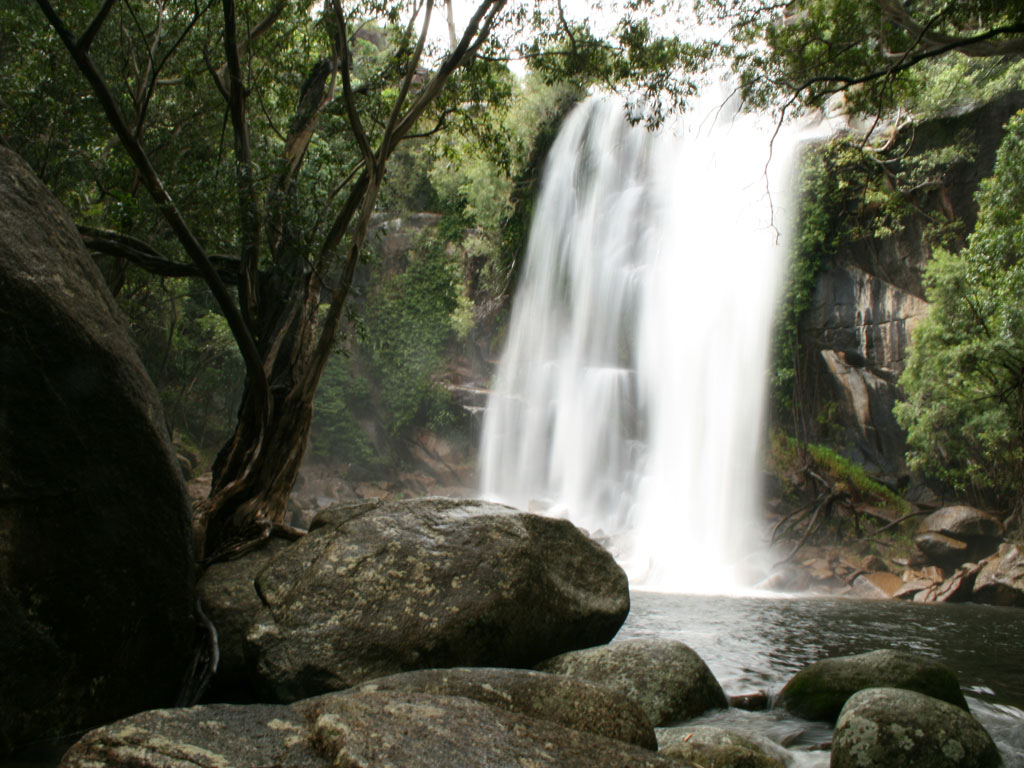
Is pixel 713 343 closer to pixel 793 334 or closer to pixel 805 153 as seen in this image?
pixel 793 334

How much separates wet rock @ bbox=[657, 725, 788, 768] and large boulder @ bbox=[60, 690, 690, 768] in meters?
1.24

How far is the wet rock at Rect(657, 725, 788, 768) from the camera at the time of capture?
3824 mm

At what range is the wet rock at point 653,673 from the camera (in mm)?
5078

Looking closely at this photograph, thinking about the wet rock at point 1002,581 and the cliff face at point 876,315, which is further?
the cliff face at point 876,315

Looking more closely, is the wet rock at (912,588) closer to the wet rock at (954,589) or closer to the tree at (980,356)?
the wet rock at (954,589)

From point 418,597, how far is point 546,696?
1688 mm

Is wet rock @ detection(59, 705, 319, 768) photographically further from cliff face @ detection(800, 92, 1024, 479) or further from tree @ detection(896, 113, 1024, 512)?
cliff face @ detection(800, 92, 1024, 479)

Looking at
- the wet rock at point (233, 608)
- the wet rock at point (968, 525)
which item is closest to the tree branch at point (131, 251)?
the wet rock at point (233, 608)

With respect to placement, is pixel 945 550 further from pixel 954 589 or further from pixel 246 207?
pixel 246 207

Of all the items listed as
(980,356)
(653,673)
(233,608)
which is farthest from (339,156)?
(980,356)

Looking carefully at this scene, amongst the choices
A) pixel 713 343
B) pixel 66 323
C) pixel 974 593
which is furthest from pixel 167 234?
pixel 974 593

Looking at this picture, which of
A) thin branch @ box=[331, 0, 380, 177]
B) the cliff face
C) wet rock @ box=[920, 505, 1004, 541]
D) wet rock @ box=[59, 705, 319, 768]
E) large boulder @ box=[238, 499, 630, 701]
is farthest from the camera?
the cliff face

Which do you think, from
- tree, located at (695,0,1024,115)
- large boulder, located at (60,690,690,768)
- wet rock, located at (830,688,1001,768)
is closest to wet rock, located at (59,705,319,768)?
large boulder, located at (60,690,690,768)

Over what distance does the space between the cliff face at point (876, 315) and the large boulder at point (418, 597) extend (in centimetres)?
1530
